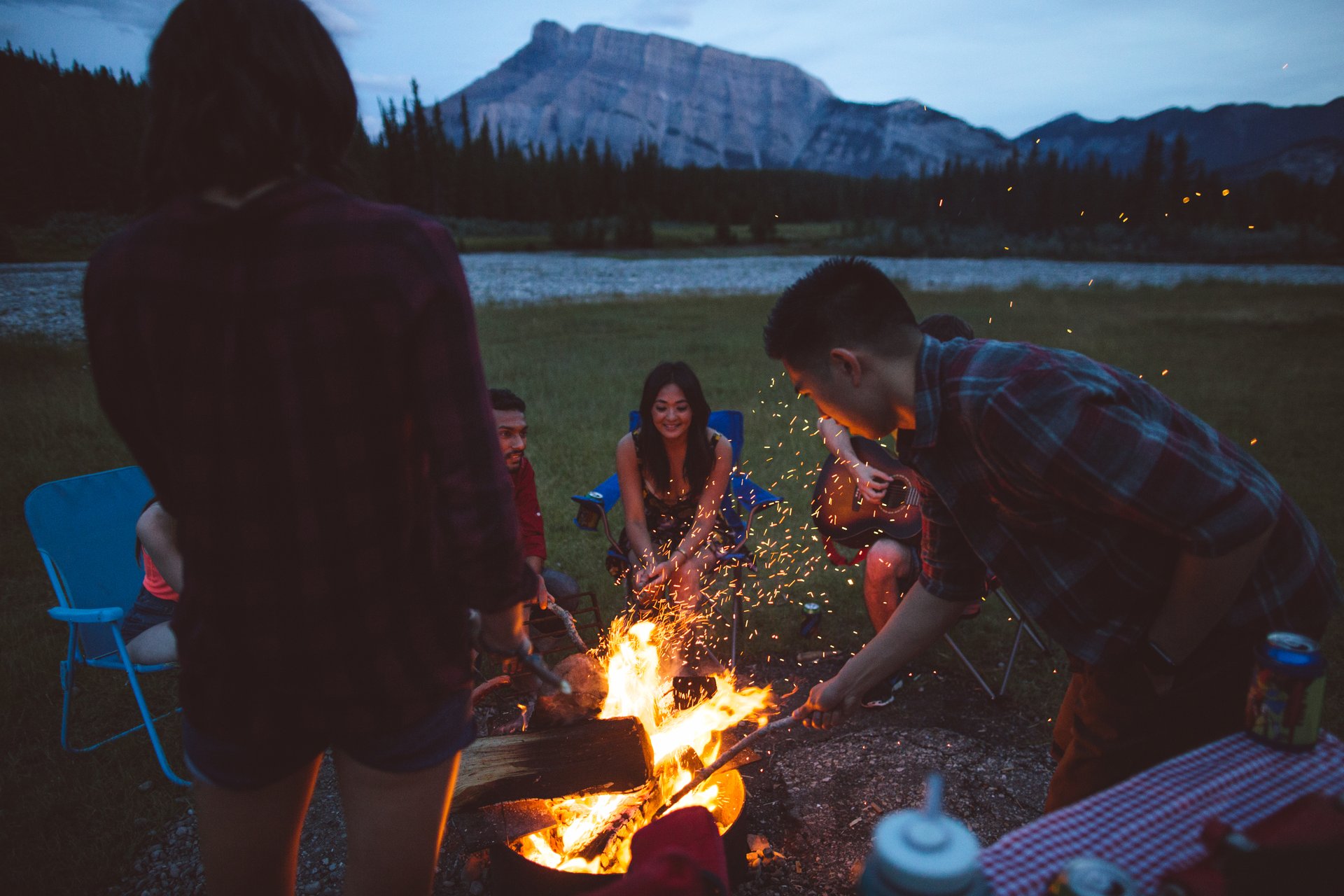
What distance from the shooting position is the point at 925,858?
100 cm

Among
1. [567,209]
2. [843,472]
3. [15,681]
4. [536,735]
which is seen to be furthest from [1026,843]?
[567,209]

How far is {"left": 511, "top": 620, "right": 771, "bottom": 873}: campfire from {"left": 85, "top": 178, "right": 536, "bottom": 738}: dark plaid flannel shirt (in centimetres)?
160

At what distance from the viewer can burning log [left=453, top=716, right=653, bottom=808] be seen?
2605mm

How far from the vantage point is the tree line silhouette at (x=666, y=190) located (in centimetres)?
741

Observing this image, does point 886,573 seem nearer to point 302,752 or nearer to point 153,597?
point 302,752

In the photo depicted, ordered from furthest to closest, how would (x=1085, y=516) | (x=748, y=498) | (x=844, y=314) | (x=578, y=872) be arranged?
(x=748, y=498) → (x=578, y=872) → (x=844, y=314) → (x=1085, y=516)

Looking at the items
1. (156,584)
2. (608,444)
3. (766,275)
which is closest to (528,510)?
(156,584)

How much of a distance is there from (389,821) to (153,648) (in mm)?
2842

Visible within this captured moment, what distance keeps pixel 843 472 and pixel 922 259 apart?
5282 cm

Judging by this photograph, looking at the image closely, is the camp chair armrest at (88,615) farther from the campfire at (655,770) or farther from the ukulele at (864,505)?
the ukulele at (864,505)

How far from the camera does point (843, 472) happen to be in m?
4.39

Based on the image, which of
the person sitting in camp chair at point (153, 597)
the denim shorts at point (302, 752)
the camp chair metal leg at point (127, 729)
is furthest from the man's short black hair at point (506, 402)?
the denim shorts at point (302, 752)

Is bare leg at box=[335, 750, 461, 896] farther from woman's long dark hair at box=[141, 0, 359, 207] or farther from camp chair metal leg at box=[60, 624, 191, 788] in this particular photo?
camp chair metal leg at box=[60, 624, 191, 788]

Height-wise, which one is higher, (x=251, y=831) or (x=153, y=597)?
(x=251, y=831)
